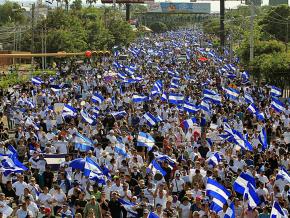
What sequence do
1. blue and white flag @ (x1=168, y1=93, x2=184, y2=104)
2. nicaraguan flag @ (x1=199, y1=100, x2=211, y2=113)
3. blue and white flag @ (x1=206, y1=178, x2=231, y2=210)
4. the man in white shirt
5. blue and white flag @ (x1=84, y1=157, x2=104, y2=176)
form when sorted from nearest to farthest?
blue and white flag @ (x1=206, y1=178, x2=231, y2=210) < the man in white shirt < blue and white flag @ (x1=84, y1=157, x2=104, y2=176) < nicaraguan flag @ (x1=199, y1=100, x2=211, y2=113) < blue and white flag @ (x1=168, y1=93, x2=184, y2=104)

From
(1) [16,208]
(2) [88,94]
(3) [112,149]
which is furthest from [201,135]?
(2) [88,94]

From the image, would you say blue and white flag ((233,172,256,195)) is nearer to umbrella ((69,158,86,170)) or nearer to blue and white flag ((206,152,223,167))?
blue and white flag ((206,152,223,167))

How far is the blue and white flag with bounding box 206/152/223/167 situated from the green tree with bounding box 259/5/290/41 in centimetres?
7222

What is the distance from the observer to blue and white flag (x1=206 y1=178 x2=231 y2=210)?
14.8m

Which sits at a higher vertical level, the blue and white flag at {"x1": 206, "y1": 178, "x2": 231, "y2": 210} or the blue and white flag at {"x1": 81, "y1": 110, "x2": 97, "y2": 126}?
the blue and white flag at {"x1": 206, "y1": 178, "x2": 231, "y2": 210}

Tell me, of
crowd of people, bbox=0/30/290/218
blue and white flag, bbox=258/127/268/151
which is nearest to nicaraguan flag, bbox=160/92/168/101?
crowd of people, bbox=0/30/290/218

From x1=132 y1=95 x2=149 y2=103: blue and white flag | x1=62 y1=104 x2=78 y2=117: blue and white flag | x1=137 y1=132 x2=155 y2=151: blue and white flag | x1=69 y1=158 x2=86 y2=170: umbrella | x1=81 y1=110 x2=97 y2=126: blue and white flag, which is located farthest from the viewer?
x1=132 y1=95 x2=149 y2=103: blue and white flag

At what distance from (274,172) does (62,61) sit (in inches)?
2145

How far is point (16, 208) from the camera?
48.6 ft

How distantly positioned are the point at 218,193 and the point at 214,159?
4.24 m

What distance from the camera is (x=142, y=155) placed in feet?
70.6

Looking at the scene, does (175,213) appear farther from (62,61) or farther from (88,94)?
(62,61)

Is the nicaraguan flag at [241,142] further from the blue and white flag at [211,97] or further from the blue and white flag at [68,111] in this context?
the blue and white flag at [211,97]

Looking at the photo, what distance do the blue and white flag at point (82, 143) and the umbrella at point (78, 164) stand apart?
3.16 metres
